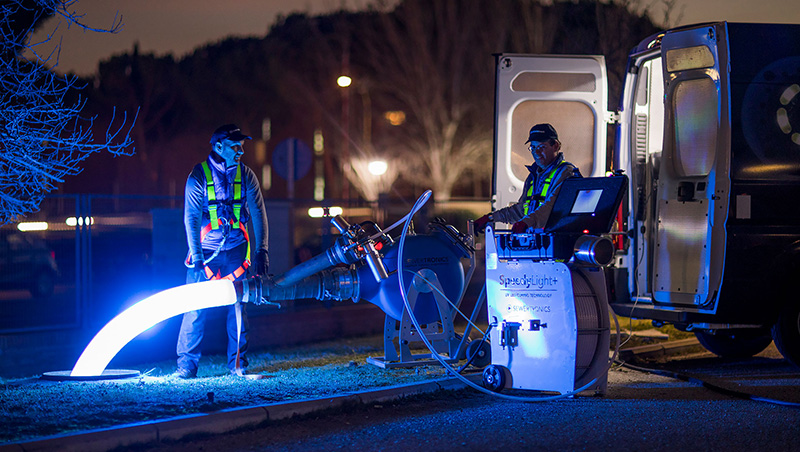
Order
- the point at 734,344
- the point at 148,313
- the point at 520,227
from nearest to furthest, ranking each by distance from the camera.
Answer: the point at 520,227
the point at 148,313
the point at 734,344

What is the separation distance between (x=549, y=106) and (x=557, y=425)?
14.8 feet

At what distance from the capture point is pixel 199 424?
5.77 meters

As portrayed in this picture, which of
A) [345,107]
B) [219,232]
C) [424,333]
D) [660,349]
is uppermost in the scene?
[345,107]

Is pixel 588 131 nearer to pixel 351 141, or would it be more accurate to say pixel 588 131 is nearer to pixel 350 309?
pixel 350 309

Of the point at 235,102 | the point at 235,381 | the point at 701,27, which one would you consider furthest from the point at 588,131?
the point at 235,102

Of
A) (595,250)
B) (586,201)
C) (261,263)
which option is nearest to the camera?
(595,250)

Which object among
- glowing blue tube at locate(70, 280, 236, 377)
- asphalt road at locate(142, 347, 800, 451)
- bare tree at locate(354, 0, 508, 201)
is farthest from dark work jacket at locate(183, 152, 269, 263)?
bare tree at locate(354, 0, 508, 201)

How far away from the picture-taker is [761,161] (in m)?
8.04

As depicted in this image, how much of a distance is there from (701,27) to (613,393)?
3625mm

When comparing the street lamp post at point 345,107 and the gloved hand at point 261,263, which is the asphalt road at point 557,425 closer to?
the gloved hand at point 261,263

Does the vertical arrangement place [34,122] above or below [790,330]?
above

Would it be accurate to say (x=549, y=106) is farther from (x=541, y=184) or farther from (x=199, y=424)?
(x=199, y=424)

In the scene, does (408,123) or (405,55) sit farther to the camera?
(408,123)

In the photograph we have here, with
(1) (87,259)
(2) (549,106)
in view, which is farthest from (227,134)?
(2) (549,106)
